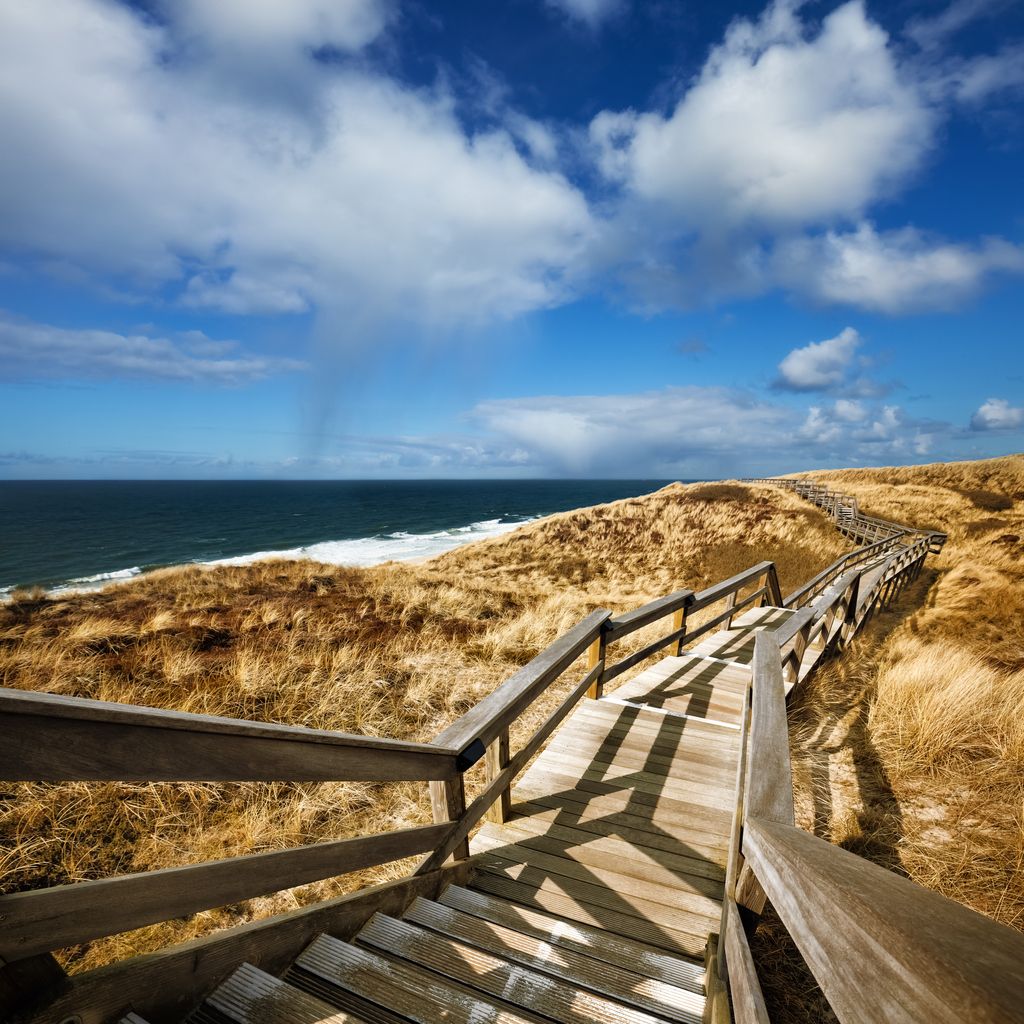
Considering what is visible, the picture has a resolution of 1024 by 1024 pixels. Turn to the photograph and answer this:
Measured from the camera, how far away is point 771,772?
1.93 metres

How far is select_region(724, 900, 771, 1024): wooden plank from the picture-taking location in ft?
4.41

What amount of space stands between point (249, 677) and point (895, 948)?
263 inches

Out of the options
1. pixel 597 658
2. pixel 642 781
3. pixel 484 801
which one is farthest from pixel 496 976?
pixel 597 658

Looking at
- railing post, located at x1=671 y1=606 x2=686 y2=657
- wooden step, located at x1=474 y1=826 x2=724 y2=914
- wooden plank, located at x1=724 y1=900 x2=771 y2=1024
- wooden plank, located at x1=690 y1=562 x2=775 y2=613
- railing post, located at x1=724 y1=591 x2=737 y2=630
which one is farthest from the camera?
railing post, located at x1=724 y1=591 x2=737 y2=630

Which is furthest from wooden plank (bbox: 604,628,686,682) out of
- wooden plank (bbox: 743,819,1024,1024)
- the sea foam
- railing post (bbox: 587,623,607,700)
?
the sea foam

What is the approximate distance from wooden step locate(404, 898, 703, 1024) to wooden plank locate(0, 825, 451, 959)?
64cm

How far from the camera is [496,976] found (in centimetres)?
209

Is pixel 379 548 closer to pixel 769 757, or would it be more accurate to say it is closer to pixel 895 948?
pixel 769 757

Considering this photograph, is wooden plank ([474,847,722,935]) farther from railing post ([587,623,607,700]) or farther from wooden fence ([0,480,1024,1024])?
railing post ([587,623,607,700])

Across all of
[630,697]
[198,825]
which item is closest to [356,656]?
[198,825]

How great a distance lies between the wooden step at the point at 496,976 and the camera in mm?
1947

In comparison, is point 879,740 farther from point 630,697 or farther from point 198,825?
point 198,825

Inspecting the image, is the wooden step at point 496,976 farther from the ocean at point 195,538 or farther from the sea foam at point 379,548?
the sea foam at point 379,548

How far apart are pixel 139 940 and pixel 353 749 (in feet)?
8.68
